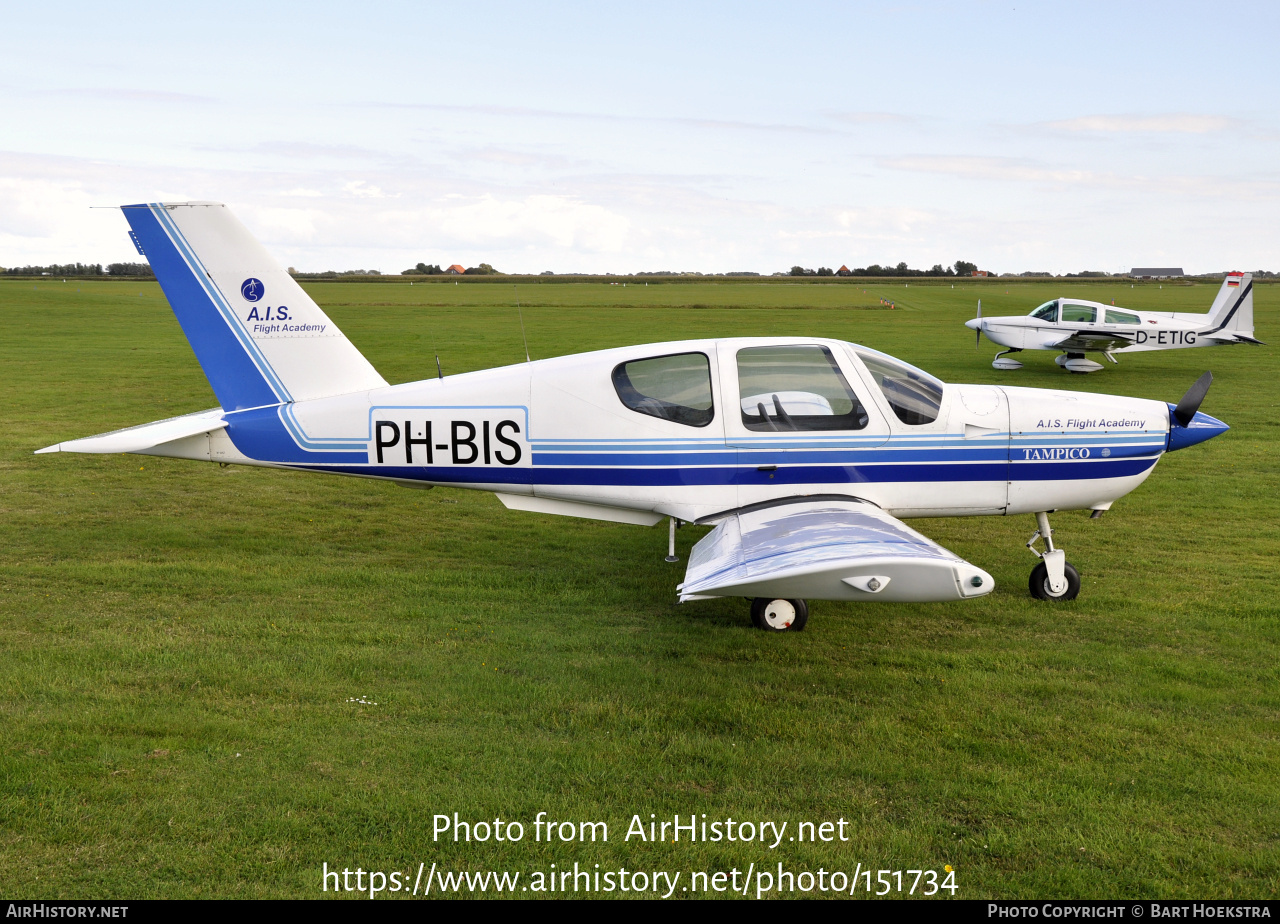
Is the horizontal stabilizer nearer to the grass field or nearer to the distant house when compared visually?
the grass field

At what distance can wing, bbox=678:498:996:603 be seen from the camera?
5023 mm

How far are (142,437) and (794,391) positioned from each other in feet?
17.0

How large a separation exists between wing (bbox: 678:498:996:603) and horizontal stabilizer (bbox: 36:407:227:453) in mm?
4186

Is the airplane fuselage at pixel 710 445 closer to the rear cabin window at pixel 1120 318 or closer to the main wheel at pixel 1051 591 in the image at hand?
the main wheel at pixel 1051 591

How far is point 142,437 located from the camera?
25.0 feet

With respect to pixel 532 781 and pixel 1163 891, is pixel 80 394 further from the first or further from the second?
pixel 1163 891

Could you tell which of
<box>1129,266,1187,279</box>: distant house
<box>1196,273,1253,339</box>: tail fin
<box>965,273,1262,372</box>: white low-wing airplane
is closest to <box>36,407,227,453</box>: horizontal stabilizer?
<box>965,273,1262,372</box>: white low-wing airplane

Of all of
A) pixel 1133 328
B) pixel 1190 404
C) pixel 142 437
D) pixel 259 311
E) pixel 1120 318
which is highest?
pixel 1120 318

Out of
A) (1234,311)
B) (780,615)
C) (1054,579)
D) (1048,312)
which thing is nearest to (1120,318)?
(1048,312)

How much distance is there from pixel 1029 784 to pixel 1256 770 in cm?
119

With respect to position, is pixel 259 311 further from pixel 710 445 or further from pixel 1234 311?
pixel 1234 311

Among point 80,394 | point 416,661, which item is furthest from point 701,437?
point 80,394

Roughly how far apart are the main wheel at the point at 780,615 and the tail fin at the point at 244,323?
11.9 feet

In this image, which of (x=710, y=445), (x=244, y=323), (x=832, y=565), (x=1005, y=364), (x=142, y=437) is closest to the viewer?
(x=832, y=565)
